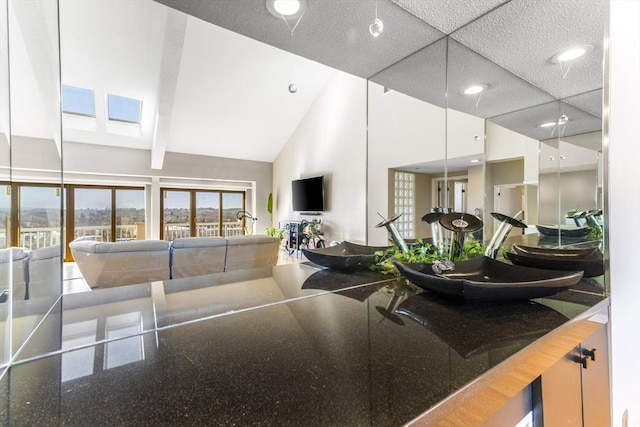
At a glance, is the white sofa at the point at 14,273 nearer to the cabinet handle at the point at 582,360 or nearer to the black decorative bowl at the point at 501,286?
the black decorative bowl at the point at 501,286

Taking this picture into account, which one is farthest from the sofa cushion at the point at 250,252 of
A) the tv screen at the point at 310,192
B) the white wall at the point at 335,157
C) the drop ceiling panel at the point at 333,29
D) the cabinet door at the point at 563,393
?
the tv screen at the point at 310,192

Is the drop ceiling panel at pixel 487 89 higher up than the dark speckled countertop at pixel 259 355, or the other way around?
the drop ceiling panel at pixel 487 89

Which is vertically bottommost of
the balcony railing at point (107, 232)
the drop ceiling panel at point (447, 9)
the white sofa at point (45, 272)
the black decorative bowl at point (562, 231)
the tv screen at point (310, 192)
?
the white sofa at point (45, 272)

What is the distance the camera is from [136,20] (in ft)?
4.31

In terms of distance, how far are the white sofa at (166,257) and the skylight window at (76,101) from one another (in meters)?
0.46

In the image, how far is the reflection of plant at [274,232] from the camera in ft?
5.31

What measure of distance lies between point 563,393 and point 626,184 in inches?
38.5

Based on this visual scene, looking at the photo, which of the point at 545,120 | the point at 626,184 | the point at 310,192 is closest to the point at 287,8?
the point at 545,120

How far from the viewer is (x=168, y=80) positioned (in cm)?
169

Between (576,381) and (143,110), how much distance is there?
2216 millimetres

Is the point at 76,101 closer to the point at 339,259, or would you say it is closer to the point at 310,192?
the point at 339,259

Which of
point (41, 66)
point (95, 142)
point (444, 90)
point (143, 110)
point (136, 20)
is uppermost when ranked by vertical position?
point (136, 20)

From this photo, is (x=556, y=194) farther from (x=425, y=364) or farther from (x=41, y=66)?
(x=41, y=66)

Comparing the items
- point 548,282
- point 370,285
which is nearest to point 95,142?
point 370,285
